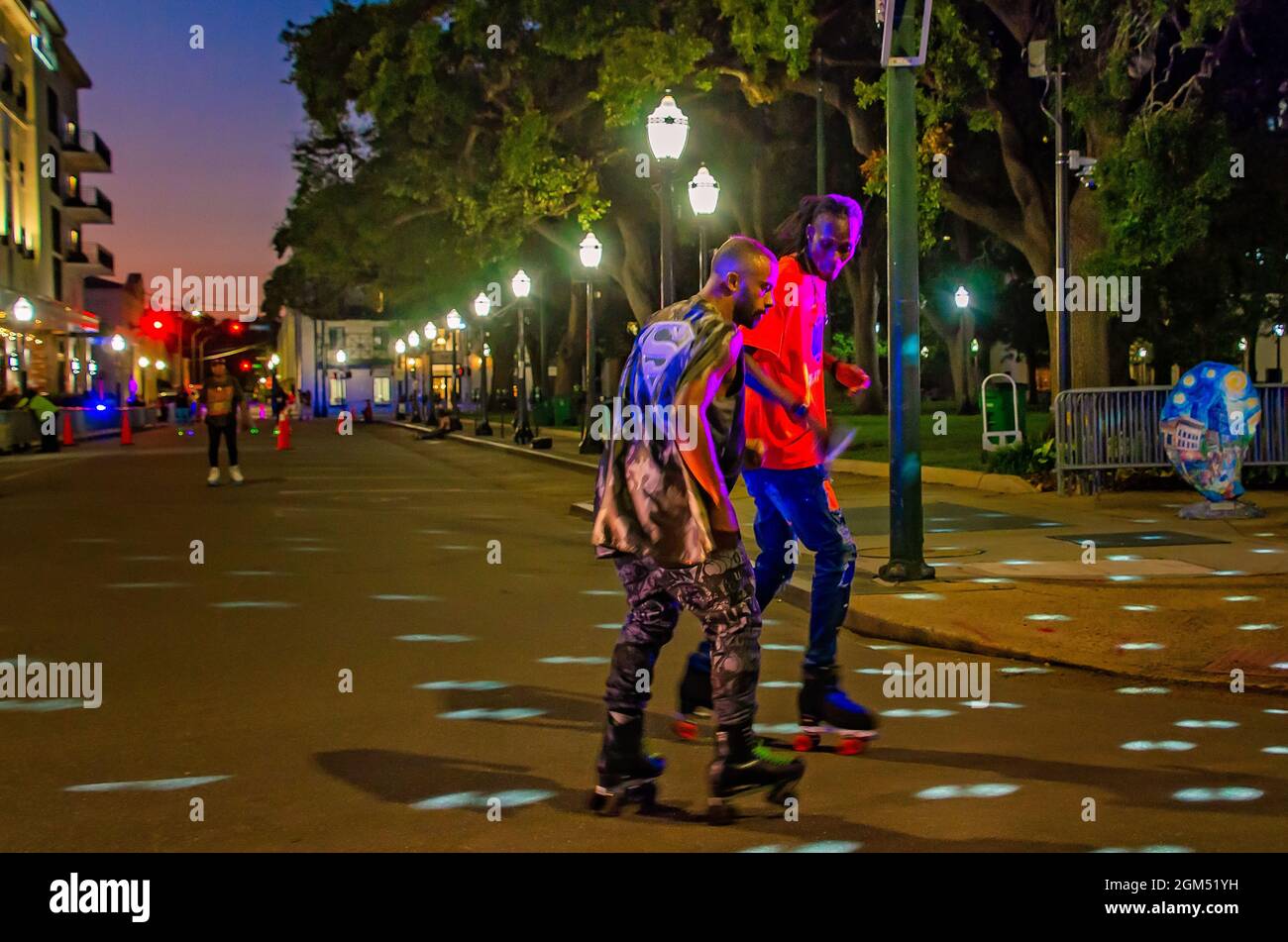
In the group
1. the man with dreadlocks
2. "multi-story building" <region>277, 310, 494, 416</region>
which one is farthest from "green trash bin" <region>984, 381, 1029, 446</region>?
"multi-story building" <region>277, 310, 494, 416</region>

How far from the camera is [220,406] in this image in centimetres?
2194

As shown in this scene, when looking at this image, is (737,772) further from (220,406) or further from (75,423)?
(75,423)

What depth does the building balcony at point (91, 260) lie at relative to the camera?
223 feet

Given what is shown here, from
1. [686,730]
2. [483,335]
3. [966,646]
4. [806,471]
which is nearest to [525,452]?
[483,335]

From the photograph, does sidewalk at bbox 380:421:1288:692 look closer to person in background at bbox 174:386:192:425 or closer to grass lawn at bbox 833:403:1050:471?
grass lawn at bbox 833:403:1050:471

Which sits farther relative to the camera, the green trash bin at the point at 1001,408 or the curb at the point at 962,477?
the green trash bin at the point at 1001,408

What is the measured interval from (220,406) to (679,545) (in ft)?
58.4

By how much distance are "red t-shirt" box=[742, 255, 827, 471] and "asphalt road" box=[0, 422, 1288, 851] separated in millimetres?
1264

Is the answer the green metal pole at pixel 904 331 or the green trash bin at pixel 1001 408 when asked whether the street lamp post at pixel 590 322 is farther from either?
the green metal pole at pixel 904 331

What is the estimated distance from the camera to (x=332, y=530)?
52.1 ft

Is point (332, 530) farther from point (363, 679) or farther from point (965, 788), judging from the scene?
point (965, 788)

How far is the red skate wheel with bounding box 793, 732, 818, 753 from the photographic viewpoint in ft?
21.1

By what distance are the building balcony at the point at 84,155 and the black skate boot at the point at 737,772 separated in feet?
220

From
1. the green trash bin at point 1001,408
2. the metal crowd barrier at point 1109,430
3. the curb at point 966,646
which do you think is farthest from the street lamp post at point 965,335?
the curb at point 966,646
